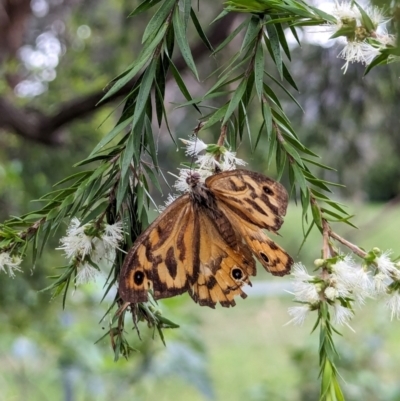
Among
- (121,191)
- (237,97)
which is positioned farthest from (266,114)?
(121,191)

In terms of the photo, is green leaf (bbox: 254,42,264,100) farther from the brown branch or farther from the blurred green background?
the brown branch

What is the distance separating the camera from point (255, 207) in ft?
1.51

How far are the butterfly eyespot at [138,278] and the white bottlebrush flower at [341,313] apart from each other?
0.14 metres

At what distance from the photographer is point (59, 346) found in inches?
68.5

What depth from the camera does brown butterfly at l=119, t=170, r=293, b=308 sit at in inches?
16.7

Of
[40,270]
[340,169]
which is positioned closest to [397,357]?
[340,169]

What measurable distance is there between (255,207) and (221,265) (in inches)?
2.3

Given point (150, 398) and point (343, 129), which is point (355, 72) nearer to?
point (343, 129)

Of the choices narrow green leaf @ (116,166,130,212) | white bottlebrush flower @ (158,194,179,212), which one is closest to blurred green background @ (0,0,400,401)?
white bottlebrush flower @ (158,194,179,212)

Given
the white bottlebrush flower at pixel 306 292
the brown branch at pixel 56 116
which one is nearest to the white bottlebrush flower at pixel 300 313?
the white bottlebrush flower at pixel 306 292

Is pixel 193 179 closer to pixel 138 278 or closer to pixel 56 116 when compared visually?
pixel 138 278

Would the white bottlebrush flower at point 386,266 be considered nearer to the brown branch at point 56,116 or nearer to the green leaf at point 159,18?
the green leaf at point 159,18

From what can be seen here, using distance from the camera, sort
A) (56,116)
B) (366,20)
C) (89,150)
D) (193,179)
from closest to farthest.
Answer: (366,20)
(193,179)
(56,116)
(89,150)

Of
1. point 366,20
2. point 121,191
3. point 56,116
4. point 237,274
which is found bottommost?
point 56,116
